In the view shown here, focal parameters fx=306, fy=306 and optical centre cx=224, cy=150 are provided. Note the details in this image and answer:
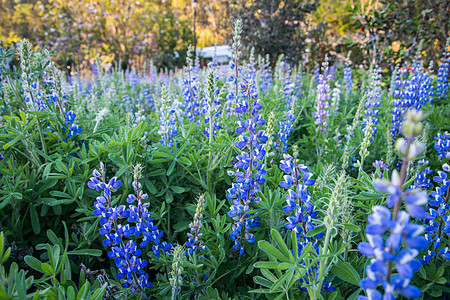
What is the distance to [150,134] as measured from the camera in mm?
2066

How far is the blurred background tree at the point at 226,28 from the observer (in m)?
5.39

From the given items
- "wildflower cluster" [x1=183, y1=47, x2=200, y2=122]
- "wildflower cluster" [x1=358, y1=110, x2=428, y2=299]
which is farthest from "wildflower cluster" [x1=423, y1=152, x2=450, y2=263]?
"wildflower cluster" [x1=183, y1=47, x2=200, y2=122]

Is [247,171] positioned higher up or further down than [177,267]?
higher up

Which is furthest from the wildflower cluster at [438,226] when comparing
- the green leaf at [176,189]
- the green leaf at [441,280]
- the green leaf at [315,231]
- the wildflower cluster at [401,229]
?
the green leaf at [176,189]

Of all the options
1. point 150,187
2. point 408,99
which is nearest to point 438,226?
point 150,187

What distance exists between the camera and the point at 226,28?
7.91 m

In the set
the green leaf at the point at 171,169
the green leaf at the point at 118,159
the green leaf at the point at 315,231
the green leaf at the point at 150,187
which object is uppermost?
the green leaf at the point at 118,159

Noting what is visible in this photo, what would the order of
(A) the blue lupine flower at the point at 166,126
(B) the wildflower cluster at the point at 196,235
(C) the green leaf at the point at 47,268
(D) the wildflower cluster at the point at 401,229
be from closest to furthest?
1. (D) the wildflower cluster at the point at 401,229
2. (C) the green leaf at the point at 47,268
3. (B) the wildflower cluster at the point at 196,235
4. (A) the blue lupine flower at the point at 166,126

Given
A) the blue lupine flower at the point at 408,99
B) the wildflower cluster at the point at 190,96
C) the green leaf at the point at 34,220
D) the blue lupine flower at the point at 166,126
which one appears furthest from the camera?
the blue lupine flower at the point at 408,99

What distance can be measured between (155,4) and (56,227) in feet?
40.5

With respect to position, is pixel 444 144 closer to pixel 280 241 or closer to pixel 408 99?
pixel 408 99

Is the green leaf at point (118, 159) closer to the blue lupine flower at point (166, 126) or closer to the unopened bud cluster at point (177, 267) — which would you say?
the blue lupine flower at point (166, 126)

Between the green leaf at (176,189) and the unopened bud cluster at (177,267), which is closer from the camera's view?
the unopened bud cluster at (177,267)

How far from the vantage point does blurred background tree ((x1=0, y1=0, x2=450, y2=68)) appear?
Result: 17.7 feet
